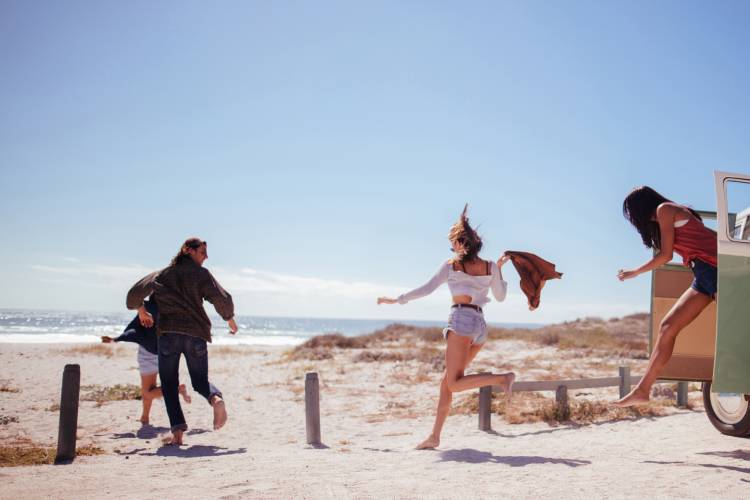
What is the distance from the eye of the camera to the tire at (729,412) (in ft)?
20.0

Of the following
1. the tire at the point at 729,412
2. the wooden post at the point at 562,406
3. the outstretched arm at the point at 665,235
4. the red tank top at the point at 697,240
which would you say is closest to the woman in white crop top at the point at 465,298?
the outstretched arm at the point at 665,235

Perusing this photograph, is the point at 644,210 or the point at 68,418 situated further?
the point at 68,418

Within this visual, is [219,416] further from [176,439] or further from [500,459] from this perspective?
[500,459]

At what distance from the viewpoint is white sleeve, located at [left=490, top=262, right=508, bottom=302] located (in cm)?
591

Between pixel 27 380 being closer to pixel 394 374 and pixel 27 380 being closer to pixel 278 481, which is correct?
pixel 394 374

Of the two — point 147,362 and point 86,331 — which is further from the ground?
point 147,362

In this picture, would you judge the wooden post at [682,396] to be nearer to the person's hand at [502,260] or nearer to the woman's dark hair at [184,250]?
the person's hand at [502,260]

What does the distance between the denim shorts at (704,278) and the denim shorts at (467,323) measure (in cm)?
198

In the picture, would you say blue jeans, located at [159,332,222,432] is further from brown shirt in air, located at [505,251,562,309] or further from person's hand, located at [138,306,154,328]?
brown shirt in air, located at [505,251,562,309]

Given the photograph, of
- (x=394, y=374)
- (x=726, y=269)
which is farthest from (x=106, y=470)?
(x=394, y=374)

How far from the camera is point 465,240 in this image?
591 centimetres

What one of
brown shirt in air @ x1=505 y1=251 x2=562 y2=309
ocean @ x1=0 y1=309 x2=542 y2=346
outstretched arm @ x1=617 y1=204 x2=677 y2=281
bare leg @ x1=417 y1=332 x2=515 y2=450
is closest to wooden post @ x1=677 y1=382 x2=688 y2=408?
brown shirt in air @ x1=505 y1=251 x2=562 y2=309

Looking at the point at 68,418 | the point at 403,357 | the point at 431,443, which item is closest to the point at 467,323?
the point at 431,443

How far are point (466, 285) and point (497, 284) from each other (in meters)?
0.34
